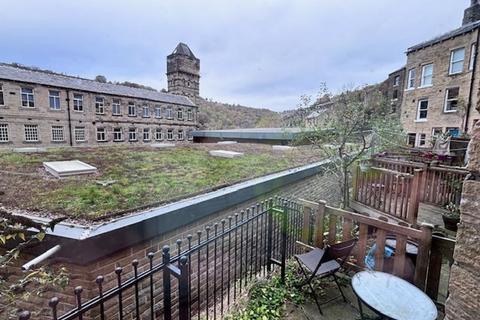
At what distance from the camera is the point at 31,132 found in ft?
78.9

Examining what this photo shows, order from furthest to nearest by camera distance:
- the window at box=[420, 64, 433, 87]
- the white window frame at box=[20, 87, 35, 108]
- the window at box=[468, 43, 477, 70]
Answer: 1. the white window frame at box=[20, 87, 35, 108]
2. the window at box=[420, 64, 433, 87]
3. the window at box=[468, 43, 477, 70]

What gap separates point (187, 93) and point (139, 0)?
3982cm

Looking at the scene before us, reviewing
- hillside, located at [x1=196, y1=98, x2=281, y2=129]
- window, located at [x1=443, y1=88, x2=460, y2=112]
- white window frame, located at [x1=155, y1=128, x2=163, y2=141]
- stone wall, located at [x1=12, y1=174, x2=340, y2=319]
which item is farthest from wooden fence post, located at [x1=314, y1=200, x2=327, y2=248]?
hillside, located at [x1=196, y1=98, x2=281, y2=129]

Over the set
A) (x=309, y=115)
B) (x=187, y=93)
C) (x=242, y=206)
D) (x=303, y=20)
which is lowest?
(x=242, y=206)

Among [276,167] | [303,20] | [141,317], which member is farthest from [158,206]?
[303,20]

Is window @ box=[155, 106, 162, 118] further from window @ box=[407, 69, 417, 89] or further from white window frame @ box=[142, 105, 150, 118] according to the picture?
window @ box=[407, 69, 417, 89]

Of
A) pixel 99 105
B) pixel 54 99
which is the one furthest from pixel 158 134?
pixel 54 99

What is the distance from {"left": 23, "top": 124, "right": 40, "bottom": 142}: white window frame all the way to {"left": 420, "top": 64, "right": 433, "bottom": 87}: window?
3708 cm

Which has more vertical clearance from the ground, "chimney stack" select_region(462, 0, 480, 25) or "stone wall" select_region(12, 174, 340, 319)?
"chimney stack" select_region(462, 0, 480, 25)

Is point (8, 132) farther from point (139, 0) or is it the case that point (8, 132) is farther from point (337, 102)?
point (337, 102)

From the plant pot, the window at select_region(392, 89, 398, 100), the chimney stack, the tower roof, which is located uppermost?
the tower roof

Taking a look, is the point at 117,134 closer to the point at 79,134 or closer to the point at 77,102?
the point at 79,134

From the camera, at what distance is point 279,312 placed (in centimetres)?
290

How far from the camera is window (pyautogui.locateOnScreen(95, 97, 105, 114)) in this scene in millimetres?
28016
